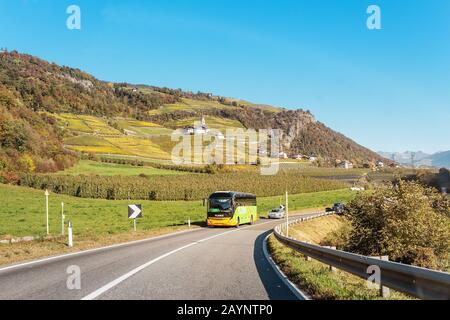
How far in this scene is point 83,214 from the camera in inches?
2069

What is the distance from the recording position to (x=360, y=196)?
126ft

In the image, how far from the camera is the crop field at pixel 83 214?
125 ft

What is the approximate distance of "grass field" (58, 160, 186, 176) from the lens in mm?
83062

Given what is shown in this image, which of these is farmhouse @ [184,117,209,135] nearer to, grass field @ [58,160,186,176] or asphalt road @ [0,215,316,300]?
grass field @ [58,160,186,176]

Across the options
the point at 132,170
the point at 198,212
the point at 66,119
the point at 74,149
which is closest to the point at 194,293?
the point at 198,212

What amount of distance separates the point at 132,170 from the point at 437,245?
67.4m

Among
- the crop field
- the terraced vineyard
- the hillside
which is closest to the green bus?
the crop field

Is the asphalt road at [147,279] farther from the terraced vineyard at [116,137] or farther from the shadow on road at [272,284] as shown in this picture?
the terraced vineyard at [116,137]

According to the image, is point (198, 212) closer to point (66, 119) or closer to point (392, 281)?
point (392, 281)

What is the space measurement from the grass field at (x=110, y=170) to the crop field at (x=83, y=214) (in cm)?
1463

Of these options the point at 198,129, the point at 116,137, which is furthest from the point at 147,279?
the point at 198,129

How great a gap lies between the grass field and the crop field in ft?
48.0

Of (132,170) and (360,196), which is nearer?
(360,196)
